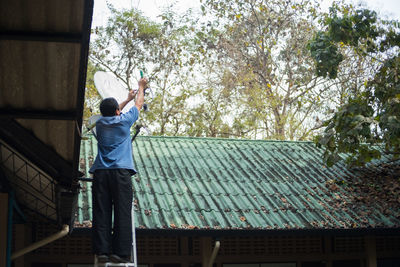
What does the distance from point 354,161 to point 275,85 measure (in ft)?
38.8

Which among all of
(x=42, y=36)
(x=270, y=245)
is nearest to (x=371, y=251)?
(x=270, y=245)

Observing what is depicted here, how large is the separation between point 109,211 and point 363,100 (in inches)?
247

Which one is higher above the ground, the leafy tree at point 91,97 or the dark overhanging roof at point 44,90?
the leafy tree at point 91,97

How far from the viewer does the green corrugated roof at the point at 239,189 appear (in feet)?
27.1

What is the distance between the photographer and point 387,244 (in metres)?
10.1

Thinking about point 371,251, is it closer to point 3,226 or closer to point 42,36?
point 3,226

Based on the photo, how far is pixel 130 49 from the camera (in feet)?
69.9

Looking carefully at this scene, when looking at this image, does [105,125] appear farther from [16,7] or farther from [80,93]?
[16,7]

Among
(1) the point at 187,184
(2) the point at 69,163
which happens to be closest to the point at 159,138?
(1) the point at 187,184

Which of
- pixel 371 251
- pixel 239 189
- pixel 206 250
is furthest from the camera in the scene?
pixel 239 189

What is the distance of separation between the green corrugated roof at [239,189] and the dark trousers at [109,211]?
9.89ft

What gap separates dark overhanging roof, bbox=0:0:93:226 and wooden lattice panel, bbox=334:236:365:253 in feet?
17.4

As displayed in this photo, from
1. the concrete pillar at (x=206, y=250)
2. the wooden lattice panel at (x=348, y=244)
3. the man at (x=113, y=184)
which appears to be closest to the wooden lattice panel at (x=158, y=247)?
the concrete pillar at (x=206, y=250)

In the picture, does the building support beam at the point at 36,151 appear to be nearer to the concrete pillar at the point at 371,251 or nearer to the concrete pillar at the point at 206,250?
the concrete pillar at the point at 206,250
